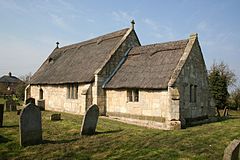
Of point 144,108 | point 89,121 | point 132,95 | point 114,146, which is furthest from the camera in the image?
point 132,95

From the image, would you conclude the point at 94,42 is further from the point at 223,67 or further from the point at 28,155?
the point at 223,67

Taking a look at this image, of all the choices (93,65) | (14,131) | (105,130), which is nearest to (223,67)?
(93,65)

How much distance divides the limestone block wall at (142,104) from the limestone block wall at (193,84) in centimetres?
126

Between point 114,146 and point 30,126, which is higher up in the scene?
point 30,126

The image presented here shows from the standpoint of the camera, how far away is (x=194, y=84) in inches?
715

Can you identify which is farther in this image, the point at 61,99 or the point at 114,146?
the point at 61,99

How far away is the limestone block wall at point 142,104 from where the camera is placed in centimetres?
1608

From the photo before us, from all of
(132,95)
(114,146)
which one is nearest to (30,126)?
(114,146)

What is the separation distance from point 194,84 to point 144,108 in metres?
4.33

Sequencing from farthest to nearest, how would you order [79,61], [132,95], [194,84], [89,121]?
[79,61]
[132,95]
[194,84]
[89,121]

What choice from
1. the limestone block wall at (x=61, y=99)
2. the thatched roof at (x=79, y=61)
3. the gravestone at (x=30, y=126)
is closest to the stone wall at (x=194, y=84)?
the thatched roof at (x=79, y=61)

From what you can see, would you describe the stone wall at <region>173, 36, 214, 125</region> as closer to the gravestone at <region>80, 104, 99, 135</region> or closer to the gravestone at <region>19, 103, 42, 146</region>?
the gravestone at <region>80, 104, 99, 135</region>

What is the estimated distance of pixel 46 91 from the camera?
2719cm

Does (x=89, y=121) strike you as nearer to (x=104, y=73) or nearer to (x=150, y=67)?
(x=150, y=67)
